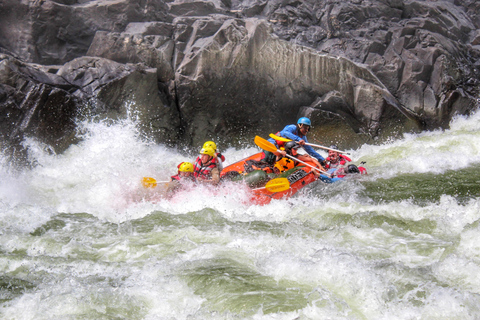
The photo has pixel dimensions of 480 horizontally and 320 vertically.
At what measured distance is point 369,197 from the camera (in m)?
6.15

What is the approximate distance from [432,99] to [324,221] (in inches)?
357

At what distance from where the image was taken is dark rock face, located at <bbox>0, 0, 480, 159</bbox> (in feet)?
30.1

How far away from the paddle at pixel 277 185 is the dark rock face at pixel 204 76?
461 cm

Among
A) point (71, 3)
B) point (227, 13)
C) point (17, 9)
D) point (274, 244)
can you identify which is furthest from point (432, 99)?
point (17, 9)

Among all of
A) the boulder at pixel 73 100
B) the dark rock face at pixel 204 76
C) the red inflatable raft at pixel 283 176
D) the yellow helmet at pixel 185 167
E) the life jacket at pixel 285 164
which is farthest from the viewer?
the dark rock face at pixel 204 76

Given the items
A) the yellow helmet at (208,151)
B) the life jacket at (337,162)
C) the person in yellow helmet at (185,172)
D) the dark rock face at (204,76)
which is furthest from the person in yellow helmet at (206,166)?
the dark rock face at (204,76)

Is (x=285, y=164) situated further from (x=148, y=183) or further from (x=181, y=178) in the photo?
(x=148, y=183)

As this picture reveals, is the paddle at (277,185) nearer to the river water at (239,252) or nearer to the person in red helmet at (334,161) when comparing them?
the river water at (239,252)

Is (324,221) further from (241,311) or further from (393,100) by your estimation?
(393,100)

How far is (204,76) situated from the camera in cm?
984

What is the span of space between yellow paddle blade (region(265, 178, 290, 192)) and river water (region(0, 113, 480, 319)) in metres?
0.29

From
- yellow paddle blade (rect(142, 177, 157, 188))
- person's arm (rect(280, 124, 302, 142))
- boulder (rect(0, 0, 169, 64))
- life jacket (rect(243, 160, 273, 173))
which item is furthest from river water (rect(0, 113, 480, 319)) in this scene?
boulder (rect(0, 0, 169, 64))

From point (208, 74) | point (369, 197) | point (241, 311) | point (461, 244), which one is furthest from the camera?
point (208, 74)

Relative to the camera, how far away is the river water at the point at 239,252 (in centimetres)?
261
